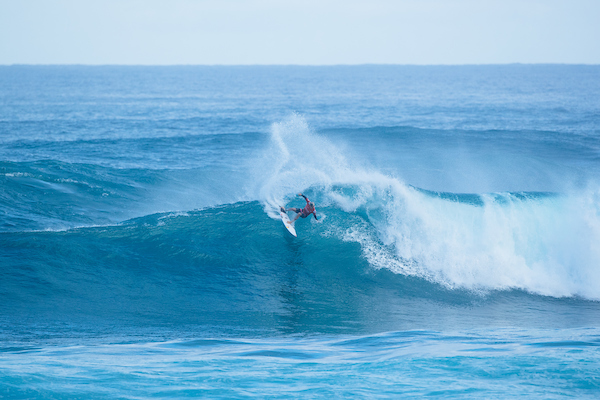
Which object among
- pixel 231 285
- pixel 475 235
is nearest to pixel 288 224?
pixel 231 285

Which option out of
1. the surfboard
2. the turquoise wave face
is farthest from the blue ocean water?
the surfboard

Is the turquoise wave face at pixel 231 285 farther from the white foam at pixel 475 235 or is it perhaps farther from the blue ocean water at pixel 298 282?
the white foam at pixel 475 235

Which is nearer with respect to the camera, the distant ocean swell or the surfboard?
the distant ocean swell

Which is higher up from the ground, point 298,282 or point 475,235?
point 475,235

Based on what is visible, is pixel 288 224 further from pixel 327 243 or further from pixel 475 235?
pixel 475 235

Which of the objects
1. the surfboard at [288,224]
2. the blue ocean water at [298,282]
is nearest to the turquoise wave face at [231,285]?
the blue ocean water at [298,282]

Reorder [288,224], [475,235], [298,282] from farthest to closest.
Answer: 1. [288,224]
2. [475,235]
3. [298,282]

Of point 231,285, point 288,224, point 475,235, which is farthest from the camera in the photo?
point 288,224

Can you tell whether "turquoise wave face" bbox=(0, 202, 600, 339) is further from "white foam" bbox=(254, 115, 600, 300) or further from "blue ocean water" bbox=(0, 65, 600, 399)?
"white foam" bbox=(254, 115, 600, 300)

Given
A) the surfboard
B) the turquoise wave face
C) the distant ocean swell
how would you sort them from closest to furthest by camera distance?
the turquoise wave face, the distant ocean swell, the surfboard

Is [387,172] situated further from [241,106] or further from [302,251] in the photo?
[241,106]

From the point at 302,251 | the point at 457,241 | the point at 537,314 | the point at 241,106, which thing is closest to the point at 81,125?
the point at 241,106
